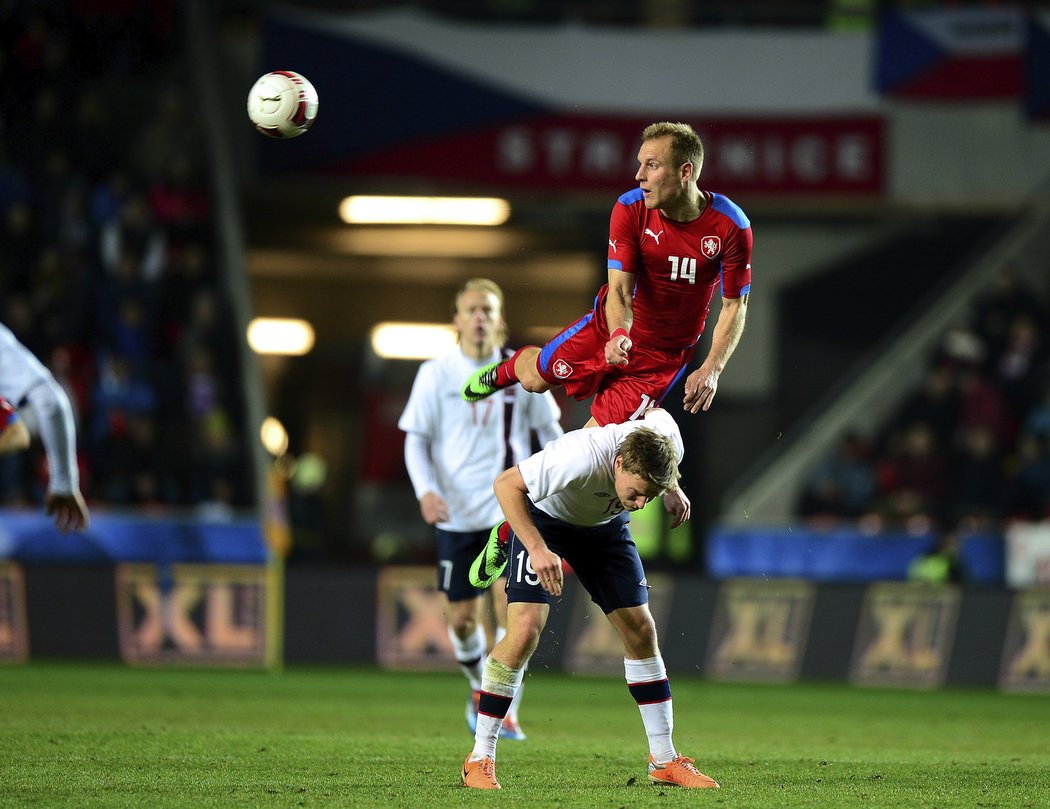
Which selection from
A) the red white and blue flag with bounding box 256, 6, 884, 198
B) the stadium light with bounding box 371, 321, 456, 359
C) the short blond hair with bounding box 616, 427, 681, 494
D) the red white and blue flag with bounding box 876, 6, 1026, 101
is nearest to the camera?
the short blond hair with bounding box 616, 427, 681, 494

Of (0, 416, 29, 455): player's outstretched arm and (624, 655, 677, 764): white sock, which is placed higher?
(0, 416, 29, 455): player's outstretched arm

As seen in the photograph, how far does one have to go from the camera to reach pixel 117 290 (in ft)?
67.2

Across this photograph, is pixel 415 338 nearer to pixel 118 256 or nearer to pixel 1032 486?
pixel 118 256

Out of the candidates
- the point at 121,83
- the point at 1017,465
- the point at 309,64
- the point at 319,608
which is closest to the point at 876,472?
the point at 1017,465

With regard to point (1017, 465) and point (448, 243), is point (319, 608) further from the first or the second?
point (448, 243)

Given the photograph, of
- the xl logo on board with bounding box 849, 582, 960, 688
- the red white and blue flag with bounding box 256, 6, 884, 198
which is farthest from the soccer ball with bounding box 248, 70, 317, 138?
the red white and blue flag with bounding box 256, 6, 884, 198

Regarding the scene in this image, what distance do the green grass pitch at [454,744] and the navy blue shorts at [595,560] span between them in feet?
2.71

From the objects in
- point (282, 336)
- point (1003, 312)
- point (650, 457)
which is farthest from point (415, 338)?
point (650, 457)

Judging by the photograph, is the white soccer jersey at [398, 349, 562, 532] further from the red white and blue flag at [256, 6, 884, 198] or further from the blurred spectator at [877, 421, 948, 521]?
the red white and blue flag at [256, 6, 884, 198]

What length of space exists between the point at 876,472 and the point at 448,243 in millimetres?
9516

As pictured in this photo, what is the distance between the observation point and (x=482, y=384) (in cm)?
859

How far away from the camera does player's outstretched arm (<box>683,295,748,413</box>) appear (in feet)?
25.3

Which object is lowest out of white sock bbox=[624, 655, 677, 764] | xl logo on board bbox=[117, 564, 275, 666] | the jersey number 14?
xl logo on board bbox=[117, 564, 275, 666]

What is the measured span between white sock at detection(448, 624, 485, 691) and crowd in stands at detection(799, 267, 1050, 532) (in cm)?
967
